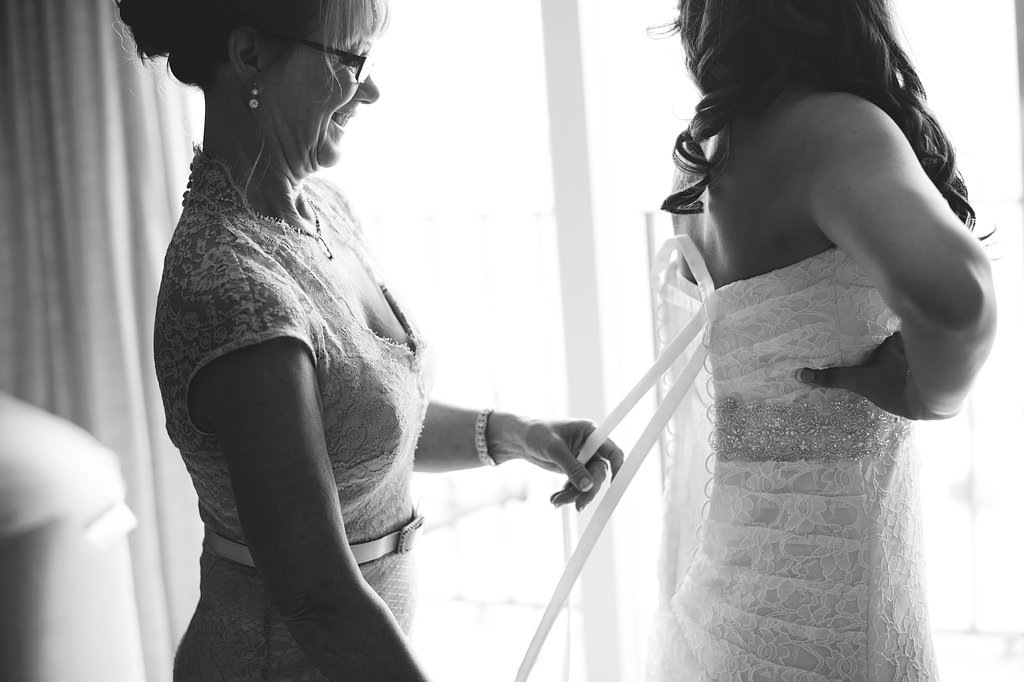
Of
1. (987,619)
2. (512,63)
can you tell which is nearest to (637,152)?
(512,63)

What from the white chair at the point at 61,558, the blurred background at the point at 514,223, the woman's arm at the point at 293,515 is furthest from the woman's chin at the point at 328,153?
the white chair at the point at 61,558

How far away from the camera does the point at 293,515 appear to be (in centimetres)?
96

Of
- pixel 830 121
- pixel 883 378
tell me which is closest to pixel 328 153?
pixel 830 121

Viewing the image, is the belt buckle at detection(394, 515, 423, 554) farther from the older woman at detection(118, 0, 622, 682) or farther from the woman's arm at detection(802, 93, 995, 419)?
the woman's arm at detection(802, 93, 995, 419)

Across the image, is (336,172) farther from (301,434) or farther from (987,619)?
(987,619)

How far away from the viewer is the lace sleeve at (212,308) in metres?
0.98

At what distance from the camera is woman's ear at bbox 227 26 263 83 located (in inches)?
43.5

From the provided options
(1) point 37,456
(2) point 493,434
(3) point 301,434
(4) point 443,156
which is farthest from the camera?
(4) point 443,156

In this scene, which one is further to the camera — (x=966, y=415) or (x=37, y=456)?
(x=966, y=415)

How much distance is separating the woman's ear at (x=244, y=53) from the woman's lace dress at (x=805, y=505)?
62 centimetres

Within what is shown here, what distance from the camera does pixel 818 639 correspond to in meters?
1.02

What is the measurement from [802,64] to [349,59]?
0.54 m

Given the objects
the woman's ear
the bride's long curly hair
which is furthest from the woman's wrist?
the woman's ear

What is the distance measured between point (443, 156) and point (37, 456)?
1.85m
